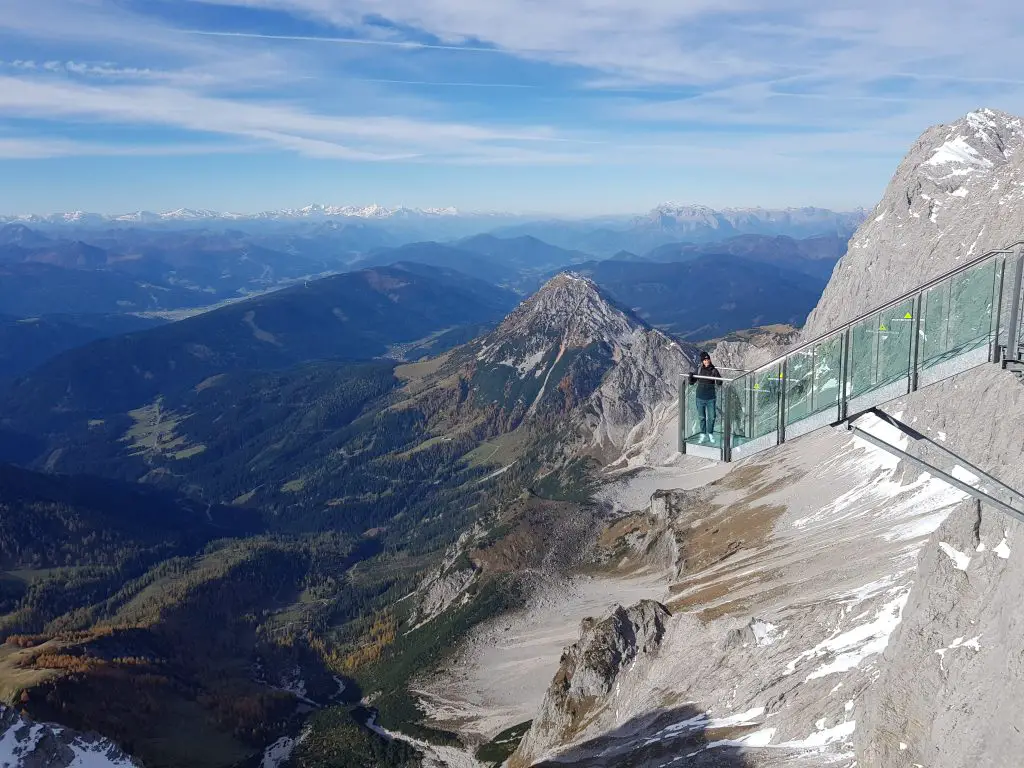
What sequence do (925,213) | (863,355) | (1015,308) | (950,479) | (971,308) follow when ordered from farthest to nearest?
(925,213)
(863,355)
(971,308)
(1015,308)
(950,479)

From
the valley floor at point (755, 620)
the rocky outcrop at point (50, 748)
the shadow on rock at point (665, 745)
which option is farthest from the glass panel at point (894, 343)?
the rocky outcrop at point (50, 748)

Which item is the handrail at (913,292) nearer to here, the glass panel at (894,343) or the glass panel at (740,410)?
the glass panel at (894,343)

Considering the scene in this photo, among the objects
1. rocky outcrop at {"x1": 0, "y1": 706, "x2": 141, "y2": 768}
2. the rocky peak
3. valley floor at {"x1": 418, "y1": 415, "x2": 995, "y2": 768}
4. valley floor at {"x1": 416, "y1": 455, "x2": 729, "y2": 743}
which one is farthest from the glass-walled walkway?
the rocky peak

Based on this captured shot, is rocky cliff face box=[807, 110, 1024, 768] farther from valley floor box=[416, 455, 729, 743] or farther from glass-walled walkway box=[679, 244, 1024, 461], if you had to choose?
valley floor box=[416, 455, 729, 743]

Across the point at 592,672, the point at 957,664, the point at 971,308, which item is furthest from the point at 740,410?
the point at 592,672

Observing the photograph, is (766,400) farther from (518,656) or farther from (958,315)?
(518,656)

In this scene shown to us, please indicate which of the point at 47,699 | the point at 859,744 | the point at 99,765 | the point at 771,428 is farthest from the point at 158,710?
the point at 771,428
